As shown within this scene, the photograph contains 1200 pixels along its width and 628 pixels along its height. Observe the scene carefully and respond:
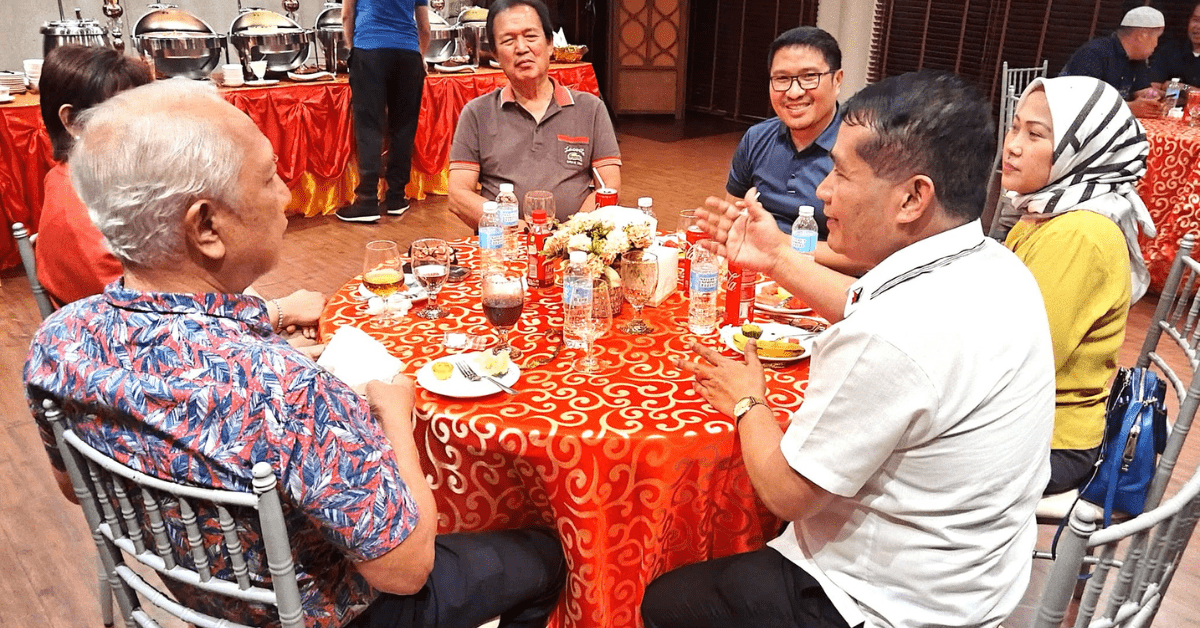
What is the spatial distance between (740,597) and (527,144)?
2.02 m

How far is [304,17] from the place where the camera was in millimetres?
7129

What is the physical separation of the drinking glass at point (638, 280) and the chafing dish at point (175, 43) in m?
4.06

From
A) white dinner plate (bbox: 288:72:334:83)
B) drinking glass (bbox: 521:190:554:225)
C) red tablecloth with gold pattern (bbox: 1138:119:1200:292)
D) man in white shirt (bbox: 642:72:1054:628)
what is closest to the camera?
man in white shirt (bbox: 642:72:1054:628)

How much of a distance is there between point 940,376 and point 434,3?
620 cm

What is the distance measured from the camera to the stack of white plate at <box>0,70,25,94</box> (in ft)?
14.8

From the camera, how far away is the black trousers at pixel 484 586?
1.41 metres

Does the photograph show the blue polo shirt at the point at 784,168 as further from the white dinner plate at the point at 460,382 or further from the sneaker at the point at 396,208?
the sneaker at the point at 396,208

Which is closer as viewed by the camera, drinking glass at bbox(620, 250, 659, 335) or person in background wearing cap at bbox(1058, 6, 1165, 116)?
drinking glass at bbox(620, 250, 659, 335)

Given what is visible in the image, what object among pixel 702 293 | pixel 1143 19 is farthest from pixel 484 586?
pixel 1143 19

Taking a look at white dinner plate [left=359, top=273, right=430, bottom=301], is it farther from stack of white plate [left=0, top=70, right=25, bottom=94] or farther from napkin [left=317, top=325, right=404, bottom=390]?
stack of white plate [left=0, top=70, right=25, bottom=94]

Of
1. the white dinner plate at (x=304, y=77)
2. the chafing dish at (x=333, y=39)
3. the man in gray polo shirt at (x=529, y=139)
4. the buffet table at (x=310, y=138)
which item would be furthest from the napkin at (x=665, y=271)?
the chafing dish at (x=333, y=39)

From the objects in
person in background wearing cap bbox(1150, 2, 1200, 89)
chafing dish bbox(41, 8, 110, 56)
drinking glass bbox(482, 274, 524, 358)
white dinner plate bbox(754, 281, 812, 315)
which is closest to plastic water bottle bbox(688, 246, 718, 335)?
white dinner plate bbox(754, 281, 812, 315)

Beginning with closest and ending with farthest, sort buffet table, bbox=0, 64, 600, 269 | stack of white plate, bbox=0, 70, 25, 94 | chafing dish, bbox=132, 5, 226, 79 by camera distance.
A: buffet table, bbox=0, 64, 600, 269 → stack of white plate, bbox=0, 70, 25, 94 → chafing dish, bbox=132, 5, 226, 79

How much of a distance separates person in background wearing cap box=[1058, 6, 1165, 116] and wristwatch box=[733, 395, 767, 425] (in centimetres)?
473
